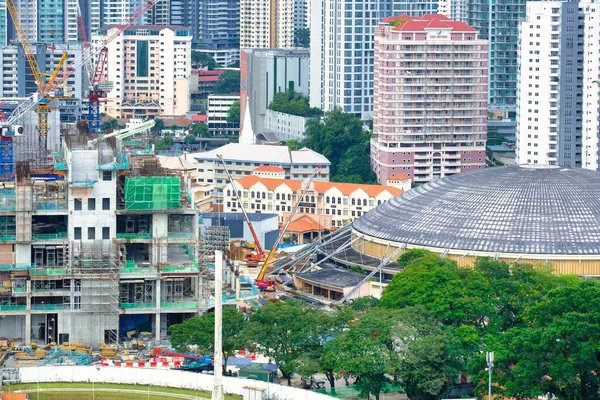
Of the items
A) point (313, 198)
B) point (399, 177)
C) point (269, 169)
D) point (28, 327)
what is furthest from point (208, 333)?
point (399, 177)

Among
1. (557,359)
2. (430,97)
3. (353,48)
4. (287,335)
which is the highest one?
(353,48)

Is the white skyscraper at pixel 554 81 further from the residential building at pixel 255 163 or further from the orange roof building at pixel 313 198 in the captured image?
the orange roof building at pixel 313 198

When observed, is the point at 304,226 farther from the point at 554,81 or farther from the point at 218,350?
the point at 218,350

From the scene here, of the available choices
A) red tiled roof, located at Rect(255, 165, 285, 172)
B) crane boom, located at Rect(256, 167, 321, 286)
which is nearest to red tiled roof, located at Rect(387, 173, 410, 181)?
crane boom, located at Rect(256, 167, 321, 286)

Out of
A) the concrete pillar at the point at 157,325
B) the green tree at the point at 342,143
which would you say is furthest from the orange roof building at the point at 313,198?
the concrete pillar at the point at 157,325

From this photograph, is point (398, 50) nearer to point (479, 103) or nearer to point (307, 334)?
point (479, 103)
